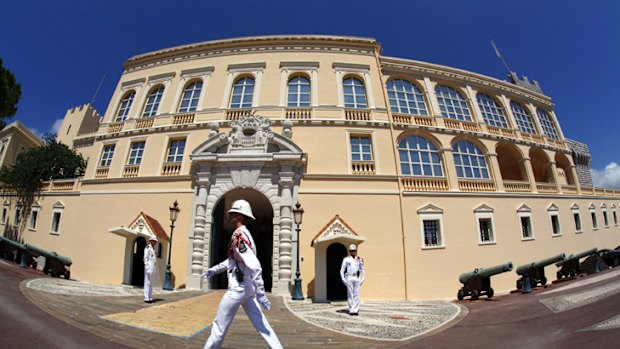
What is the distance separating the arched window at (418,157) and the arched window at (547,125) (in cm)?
1181

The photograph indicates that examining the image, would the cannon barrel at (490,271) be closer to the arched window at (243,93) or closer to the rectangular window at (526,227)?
the rectangular window at (526,227)

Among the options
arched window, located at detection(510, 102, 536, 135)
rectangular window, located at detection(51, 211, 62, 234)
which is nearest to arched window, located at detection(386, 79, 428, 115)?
arched window, located at detection(510, 102, 536, 135)

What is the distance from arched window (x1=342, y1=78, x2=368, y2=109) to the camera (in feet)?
52.7

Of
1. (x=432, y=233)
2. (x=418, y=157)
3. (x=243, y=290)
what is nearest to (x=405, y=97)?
(x=418, y=157)

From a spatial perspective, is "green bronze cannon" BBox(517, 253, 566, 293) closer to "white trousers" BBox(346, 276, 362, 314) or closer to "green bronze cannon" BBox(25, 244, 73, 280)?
"white trousers" BBox(346, 276, 362, 314)

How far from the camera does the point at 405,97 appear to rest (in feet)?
56.6

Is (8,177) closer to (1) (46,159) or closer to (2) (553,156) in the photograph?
(1) (46,159)

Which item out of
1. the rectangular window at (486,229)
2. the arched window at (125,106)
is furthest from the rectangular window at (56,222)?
the rectangular window at (486,229)

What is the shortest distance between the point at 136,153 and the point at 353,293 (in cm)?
1443

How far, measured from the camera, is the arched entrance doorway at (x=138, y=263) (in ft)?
44.9

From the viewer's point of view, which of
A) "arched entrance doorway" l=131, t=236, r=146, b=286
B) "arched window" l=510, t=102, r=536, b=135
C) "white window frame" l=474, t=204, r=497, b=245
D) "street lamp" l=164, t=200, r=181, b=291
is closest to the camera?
"street lamp" l=164, t=200, r=181, b=291

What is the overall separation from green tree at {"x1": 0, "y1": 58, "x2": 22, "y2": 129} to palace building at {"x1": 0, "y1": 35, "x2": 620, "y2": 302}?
15.2 ft

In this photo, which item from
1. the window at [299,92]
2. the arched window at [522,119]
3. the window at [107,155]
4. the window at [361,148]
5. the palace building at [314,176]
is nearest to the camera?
the palace building at [314,176]

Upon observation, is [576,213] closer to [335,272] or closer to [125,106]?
[335,272]
